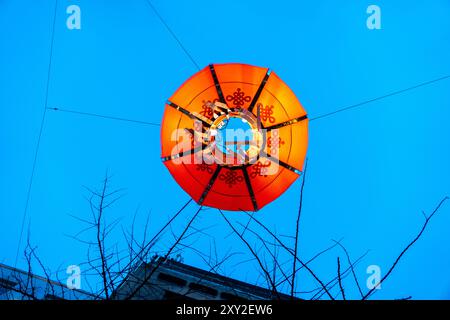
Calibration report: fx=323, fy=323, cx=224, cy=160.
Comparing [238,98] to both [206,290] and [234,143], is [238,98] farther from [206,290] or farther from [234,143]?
[206,290]

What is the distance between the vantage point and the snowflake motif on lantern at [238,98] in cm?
488

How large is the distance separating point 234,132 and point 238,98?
554mm

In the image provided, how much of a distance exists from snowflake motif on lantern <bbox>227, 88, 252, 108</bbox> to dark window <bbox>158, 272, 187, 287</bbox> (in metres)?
14.0

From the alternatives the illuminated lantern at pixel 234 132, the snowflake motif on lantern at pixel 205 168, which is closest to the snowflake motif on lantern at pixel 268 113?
the illuminated lantern at pixel 234 132

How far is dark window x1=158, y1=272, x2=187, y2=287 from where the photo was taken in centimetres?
1680

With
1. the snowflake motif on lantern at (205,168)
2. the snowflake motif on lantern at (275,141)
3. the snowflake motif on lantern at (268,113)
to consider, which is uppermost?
the snowflake motif on lantern at (268,113)

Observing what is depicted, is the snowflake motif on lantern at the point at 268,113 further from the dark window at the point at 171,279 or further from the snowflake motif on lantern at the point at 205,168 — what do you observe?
the dark window at the point at 171,279

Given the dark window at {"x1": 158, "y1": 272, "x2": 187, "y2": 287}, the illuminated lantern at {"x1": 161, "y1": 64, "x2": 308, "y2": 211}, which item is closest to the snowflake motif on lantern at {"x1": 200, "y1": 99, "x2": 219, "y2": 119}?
the illuminated lantern at {"x1": 161, "y1": 64, "x2": 308, "y2": 211}

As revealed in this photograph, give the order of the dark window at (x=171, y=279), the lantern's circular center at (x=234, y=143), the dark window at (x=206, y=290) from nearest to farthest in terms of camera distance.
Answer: the lantern's circular center at (x=234, y=143)
the dark window at (x=206, y=290)
the dark window at (x=171, y=279)

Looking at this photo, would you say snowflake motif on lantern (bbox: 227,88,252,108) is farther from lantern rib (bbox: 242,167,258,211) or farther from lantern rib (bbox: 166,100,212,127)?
lantern rib (bbox: 242,167,258,211)

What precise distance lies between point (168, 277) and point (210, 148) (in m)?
14.1
